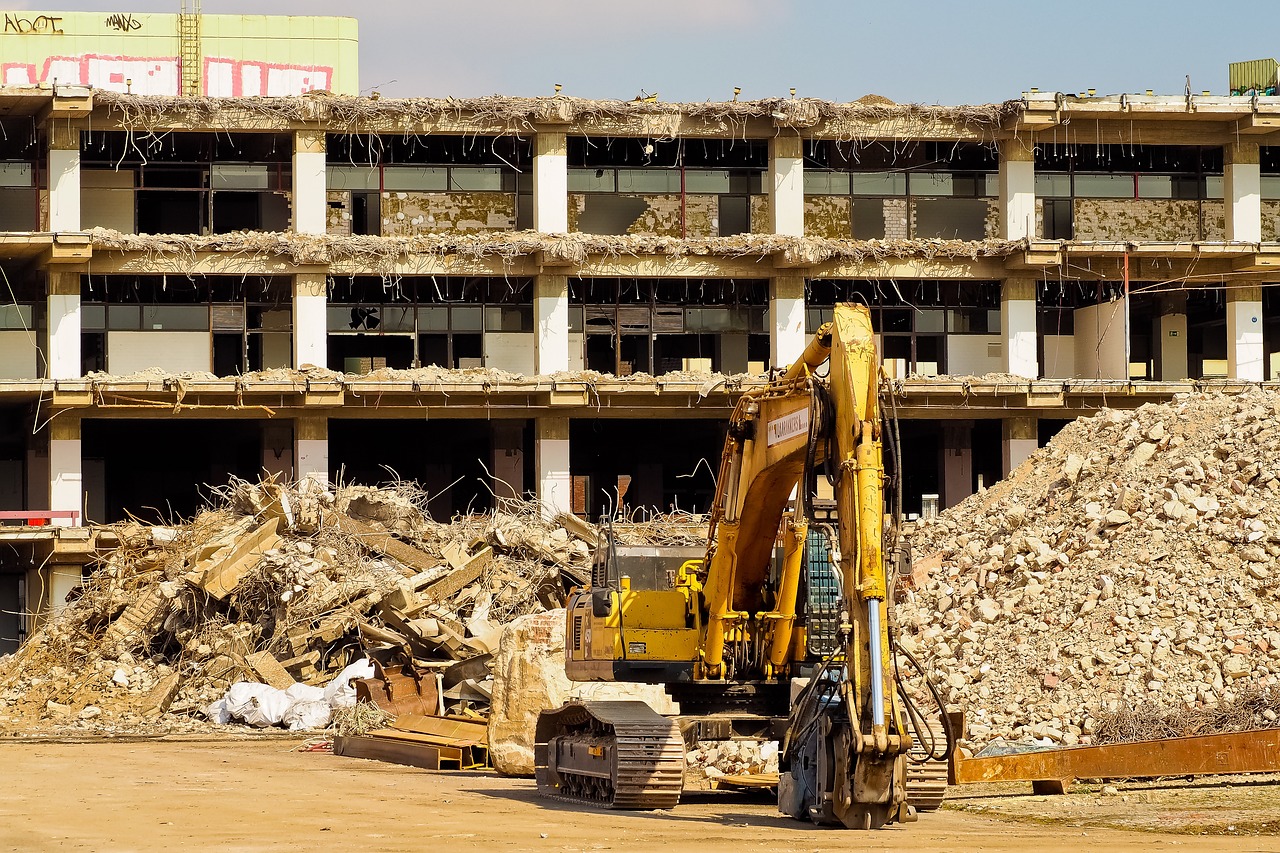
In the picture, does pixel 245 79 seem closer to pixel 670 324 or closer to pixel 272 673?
pixel 670 324

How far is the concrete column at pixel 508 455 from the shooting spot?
45406 millimetres

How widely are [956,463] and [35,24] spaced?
1106 inches

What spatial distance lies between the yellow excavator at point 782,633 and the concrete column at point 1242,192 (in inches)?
1271

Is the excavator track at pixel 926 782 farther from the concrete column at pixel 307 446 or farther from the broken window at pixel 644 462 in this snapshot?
the broken window at pixel 644 462

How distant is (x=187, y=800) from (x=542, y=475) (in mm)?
26170

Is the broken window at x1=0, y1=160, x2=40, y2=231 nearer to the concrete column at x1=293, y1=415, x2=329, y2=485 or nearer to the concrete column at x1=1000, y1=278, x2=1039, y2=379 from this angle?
the concrete column at x1=293, y1=415, x2=329, y2=485

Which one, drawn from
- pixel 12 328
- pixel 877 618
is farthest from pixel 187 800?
pixel 12 328

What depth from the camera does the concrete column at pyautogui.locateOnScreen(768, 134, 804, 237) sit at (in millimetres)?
45344

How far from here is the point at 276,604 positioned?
32.4 meters

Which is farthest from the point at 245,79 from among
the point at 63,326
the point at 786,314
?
the point at 786,314

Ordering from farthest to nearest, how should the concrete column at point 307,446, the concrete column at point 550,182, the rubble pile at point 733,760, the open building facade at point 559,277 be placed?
1. the concrete column at point 550,182
2. the concrete column at point 307,446
3. the open building facade at point 559,277
4. the rubble pile at point 733,760

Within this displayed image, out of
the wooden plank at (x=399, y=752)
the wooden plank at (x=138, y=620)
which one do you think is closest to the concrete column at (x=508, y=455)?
the wooden plank at (x=138, y=620)

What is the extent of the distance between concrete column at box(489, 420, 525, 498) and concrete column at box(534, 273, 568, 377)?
86.1 inches

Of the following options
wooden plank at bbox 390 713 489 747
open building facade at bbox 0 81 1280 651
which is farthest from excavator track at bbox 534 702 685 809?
open building facade at bbox 0 81 1280 651
